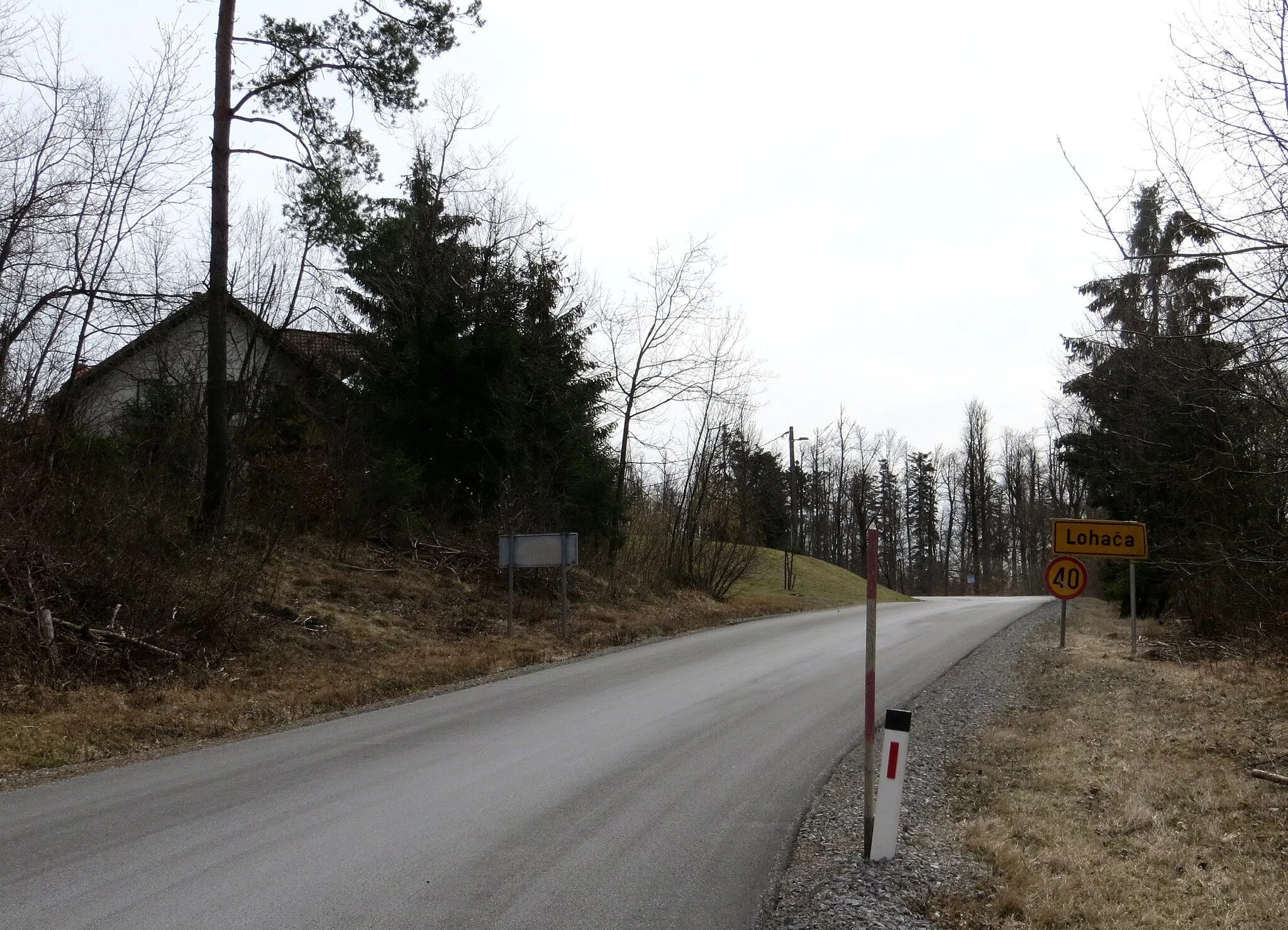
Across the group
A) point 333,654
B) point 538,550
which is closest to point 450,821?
point 333,654

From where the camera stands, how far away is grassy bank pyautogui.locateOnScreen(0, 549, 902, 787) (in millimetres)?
10383

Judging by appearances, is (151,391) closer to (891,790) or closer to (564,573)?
(564,573)

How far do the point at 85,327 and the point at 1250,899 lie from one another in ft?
61.5

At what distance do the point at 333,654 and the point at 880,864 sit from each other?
11717mm

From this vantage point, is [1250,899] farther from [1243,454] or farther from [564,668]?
[564,668]

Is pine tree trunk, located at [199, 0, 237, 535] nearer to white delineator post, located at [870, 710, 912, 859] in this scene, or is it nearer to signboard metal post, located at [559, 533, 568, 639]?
signboard metal post, located at [559, 533, 568, 639]

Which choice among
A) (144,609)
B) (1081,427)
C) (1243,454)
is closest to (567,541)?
(144,609)

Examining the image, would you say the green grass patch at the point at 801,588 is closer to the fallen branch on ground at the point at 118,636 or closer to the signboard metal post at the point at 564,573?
the signboard metal post at the point at 564,573

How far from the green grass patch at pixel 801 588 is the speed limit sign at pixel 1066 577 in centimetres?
1481

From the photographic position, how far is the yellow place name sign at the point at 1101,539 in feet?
59.6

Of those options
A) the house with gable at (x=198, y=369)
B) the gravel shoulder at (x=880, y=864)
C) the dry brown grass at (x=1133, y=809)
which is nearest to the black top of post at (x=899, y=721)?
the gravel shoulder at (x=880, y=864)

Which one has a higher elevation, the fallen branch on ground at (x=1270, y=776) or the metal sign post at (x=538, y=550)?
the metal sign post at (x=538, y=550)

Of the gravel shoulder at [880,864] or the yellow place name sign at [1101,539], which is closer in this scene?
the gravel shoulder at [880,864]

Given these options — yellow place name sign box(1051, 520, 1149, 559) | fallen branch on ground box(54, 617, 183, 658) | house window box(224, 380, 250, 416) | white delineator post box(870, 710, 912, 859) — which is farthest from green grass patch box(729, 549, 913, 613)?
white delineator post box(870, 710, 912, 859)
